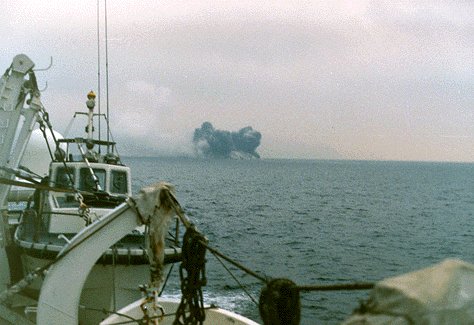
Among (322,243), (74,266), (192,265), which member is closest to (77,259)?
(74,266)

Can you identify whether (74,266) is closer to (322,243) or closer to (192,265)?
(192,265)

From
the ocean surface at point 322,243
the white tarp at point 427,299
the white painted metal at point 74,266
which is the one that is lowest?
the ocean surface at point 322,243

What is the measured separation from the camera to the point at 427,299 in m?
2.64

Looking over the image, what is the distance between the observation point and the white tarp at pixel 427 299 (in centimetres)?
256

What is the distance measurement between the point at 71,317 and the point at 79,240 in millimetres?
1348

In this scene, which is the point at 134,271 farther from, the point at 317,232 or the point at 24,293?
the point at 317,232

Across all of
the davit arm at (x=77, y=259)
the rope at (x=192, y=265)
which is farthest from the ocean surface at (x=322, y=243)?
the rope at (x=192, y=265)

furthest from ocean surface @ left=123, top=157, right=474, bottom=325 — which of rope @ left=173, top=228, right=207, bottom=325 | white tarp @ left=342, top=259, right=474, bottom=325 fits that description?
white tarp @ left=342, top=259, right=474, bottom=325

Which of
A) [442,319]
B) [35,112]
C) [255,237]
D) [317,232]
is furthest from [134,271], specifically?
[317,232]

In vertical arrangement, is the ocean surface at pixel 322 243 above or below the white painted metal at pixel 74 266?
below

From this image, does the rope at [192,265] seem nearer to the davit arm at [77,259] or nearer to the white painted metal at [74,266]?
the davit arm at [77,259]

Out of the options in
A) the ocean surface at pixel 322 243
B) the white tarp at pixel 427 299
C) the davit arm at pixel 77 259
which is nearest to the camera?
the white tarp at pixel 427 299

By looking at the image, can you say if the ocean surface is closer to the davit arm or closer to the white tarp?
the davit arm

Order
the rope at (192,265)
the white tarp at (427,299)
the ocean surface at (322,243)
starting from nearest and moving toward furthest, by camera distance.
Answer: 1. the white tarp at (427,299)
2. the rope at (192,265)
3. the ocean surface at (322,243)
